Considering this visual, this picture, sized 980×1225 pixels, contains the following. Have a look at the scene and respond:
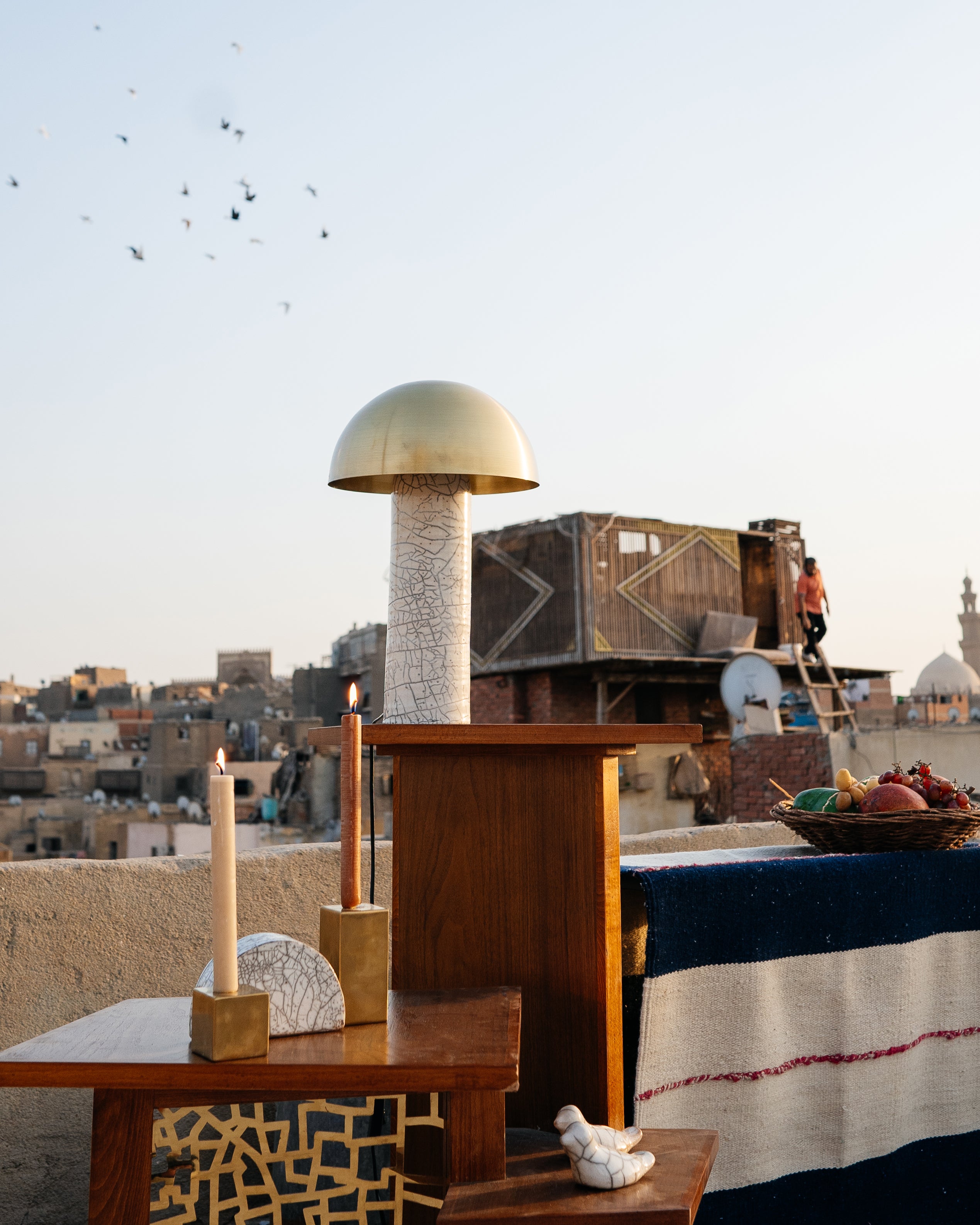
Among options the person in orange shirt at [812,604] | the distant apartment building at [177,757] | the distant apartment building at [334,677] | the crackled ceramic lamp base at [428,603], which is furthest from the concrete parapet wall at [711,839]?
the distant apartment building at [177,757]

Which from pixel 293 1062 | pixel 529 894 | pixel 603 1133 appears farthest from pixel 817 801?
pixel 293 1062

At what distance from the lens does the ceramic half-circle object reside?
174 cm

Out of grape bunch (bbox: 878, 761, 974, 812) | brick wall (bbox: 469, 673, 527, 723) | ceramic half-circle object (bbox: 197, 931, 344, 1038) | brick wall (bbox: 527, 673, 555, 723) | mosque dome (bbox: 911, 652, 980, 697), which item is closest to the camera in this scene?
ceramic half-circle object (bbox: 197, 931, 344, 1038)

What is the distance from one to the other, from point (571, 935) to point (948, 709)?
41.3 meters

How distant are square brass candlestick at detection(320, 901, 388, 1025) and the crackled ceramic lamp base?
2.21ft

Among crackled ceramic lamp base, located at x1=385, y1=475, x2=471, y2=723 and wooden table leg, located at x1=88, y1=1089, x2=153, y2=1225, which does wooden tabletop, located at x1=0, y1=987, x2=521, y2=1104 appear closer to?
wooden table leg, located at x1=88, y1=1089, x2=153, y2=1225

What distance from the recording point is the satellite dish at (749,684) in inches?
659

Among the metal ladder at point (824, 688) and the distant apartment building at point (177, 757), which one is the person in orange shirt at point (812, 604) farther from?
the distant apartment building at point (177, 757)

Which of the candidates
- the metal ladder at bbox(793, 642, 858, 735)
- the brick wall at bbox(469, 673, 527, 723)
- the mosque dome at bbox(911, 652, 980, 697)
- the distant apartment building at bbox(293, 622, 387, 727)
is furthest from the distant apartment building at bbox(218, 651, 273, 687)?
the metal ladder at bbox(793, 642, 858, 735)

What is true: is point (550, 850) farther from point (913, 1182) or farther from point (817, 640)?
point (817, 640)

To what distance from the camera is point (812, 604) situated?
1672 cm

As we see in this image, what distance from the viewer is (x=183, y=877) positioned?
131 inches

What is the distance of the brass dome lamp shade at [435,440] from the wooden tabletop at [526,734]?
690 mm

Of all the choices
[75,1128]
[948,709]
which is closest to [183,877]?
[75,1128]
